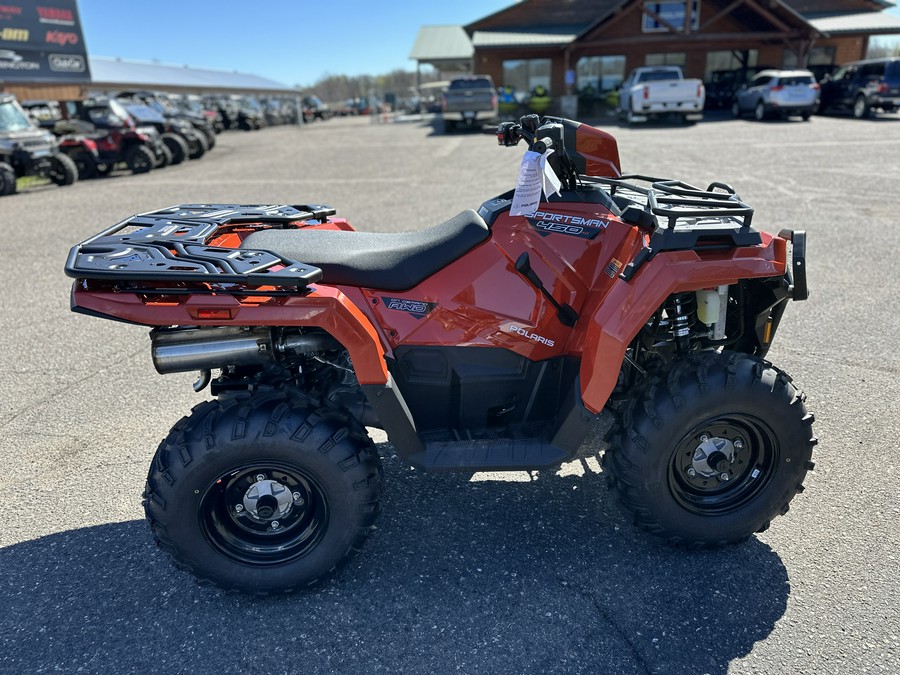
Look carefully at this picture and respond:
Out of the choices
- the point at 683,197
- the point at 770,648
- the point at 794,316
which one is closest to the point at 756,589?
the point at 770,648

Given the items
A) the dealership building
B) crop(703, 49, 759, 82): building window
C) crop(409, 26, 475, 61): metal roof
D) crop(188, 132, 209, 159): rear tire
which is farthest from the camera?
crop(409, 26, 475, 61): metal roof

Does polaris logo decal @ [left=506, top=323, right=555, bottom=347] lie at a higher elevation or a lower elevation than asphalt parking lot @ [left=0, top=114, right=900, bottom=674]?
higher

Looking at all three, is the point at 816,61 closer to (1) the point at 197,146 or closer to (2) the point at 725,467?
(1) the point at 197,146

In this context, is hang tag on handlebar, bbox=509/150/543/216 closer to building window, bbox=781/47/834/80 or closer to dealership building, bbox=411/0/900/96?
dealership building, bbox=411/0/900/96

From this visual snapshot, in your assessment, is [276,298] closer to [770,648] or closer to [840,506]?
[770,648]

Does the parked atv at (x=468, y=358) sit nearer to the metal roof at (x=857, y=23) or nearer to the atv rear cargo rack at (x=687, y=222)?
the atv rear cargo rack at (x=687, y=222)

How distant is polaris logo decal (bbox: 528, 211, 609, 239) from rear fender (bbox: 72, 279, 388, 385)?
86 cm

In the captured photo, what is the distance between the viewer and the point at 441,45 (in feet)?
134

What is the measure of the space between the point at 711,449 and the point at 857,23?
3359 cm

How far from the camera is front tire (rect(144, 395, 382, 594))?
7.61 feet

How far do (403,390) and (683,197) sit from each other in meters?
1.42

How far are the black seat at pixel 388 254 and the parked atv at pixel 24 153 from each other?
1357cm

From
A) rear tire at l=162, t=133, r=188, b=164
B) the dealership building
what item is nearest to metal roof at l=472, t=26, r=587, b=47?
the dealership building

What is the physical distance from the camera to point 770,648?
2.23m
